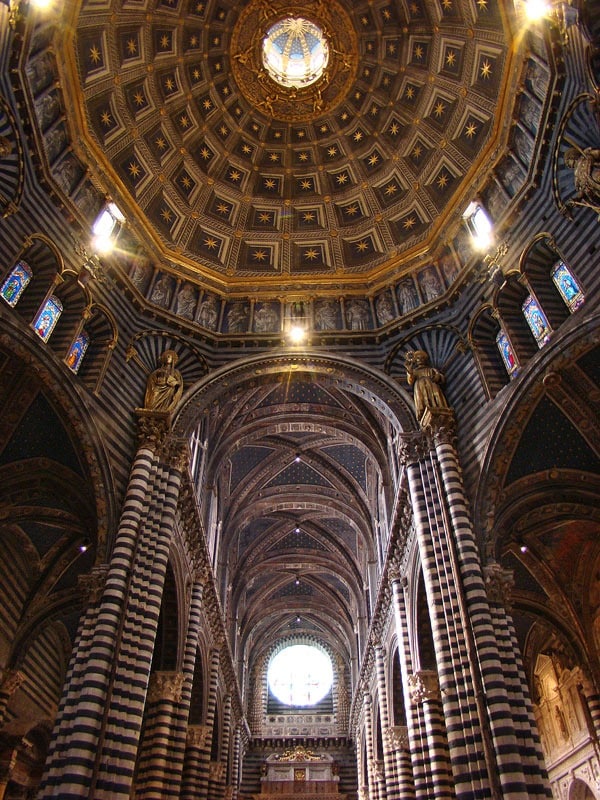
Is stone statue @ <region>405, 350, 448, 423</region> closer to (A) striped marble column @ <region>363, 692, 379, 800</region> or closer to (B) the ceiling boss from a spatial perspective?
(B) the ceiling boss

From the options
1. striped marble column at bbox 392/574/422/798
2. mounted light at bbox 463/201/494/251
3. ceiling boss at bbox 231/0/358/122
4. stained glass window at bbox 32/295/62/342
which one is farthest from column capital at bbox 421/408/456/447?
ceiling boss at bbox 231/0/358/122

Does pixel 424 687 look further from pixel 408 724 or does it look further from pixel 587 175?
pixel 587 175

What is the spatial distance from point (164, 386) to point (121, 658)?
832 centimetres

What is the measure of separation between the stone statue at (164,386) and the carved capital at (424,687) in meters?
10.8

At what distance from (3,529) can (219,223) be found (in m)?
13.9

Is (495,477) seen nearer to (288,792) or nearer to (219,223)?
(219,223)

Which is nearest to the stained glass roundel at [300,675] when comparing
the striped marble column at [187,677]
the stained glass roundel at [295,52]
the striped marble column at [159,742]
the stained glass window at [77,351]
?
the striped marble column at [187,677]

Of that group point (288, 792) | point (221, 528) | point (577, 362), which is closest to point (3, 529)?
point (221, 528)

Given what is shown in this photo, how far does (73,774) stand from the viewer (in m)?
11.6

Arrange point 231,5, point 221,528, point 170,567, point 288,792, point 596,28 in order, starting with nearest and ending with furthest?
point 596,28
point 170,567
point 231,5
point 221,528
point 288,792

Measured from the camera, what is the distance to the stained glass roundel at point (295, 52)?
23.4 metres

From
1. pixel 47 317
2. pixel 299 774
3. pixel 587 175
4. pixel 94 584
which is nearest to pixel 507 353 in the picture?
pixel 587 175

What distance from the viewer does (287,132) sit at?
24609 millimetres

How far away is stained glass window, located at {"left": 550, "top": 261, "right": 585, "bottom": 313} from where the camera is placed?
49.0ft
